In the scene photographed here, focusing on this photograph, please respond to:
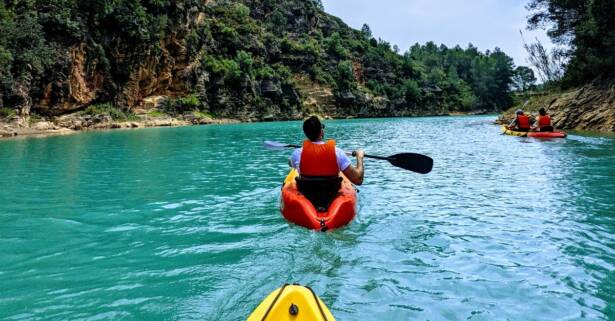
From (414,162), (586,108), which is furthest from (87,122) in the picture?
(586,108)

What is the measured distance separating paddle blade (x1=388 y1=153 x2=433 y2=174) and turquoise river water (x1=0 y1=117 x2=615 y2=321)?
0.60m

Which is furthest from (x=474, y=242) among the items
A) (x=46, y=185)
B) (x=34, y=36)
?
(x=34, y=36)

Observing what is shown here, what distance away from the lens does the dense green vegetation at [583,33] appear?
23.0 m

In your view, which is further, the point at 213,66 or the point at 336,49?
the point at 336,49

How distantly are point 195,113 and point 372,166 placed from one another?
39.2 meters

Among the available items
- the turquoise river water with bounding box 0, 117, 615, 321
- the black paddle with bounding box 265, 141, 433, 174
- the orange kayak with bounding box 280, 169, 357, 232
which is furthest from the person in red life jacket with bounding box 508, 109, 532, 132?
the orange kayak with bounding box 280, 169, 357, 232

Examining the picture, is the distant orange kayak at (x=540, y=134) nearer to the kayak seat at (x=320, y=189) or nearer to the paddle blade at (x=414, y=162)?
the paddle blade at (x=414, y=162)

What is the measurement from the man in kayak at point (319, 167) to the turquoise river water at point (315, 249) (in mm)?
519

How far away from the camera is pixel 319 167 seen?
231 inches

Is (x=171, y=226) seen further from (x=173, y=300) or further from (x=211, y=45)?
(x=211, y=45)

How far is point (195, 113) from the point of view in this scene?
158 feet

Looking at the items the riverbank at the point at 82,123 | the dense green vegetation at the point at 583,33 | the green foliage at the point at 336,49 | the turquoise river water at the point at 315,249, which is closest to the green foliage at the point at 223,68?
the riverbank at the point at 82,123

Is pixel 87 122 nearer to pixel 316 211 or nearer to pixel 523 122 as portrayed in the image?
pixel 523 122

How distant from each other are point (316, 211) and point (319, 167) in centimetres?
61
